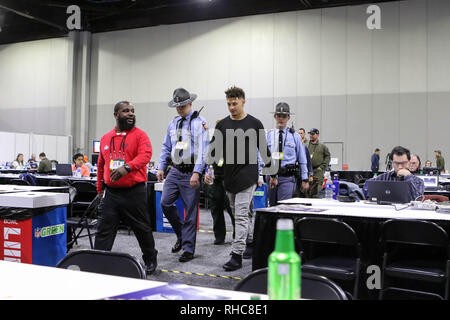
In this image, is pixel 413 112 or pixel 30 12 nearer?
pixel 413 112

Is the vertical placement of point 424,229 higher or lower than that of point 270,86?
lower

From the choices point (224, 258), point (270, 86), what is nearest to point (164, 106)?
point (270, 86)

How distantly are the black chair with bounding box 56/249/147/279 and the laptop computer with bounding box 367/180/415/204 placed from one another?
2347 mm

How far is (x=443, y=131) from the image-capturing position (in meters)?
12.9

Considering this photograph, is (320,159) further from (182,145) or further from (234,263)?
(234,263)

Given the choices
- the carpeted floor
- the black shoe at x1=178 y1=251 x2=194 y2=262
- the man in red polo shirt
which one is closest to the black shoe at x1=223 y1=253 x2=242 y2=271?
the carpeted floor

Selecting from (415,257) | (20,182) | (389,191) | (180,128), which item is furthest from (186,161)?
(20,182)

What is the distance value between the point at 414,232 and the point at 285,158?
2.26m

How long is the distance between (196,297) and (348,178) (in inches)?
476

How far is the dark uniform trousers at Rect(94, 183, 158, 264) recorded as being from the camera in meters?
3.48

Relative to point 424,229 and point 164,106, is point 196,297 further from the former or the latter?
point 164,106

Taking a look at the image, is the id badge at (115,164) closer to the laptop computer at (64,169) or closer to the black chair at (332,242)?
the black chair at (332,242)

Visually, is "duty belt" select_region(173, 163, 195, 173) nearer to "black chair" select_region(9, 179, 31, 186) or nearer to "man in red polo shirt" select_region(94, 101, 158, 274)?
"man in red polo shirt" select_region(94, 101, 158, 274)

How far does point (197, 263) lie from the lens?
4.31 metres
